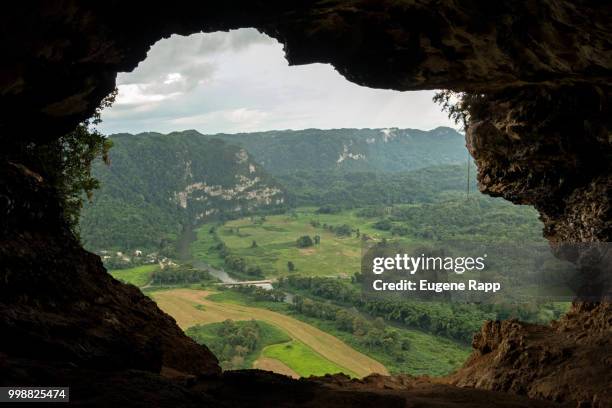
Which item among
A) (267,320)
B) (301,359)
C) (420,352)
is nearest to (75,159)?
(301,359)

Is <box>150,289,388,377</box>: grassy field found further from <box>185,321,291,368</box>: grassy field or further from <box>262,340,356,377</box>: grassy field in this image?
<box>185,321,291,368</box>: grassy field

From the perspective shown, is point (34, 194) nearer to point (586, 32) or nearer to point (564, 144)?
point (586, 32)

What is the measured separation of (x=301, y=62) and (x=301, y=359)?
6125 cm

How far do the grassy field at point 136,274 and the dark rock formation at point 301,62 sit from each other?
359 ft

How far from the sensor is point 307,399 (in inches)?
371

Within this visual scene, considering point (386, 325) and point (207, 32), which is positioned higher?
point (207, 32)

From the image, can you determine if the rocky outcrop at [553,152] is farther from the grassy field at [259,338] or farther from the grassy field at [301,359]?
the grassy field at [259,338]

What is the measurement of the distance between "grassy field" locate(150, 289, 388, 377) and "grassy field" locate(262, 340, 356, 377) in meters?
1.08

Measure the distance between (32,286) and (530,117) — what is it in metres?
17.9

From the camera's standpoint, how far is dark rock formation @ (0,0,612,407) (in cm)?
898

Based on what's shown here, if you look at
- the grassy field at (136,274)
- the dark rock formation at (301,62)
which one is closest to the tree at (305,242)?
the grassy field at (136,274)

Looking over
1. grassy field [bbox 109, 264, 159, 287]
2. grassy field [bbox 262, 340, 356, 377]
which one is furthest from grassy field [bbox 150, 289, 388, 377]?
grassy field [bbox 109, 264, 159, 287]

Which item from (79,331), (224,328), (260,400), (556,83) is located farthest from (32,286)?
(224,328)

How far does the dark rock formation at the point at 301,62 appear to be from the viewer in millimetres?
8984
